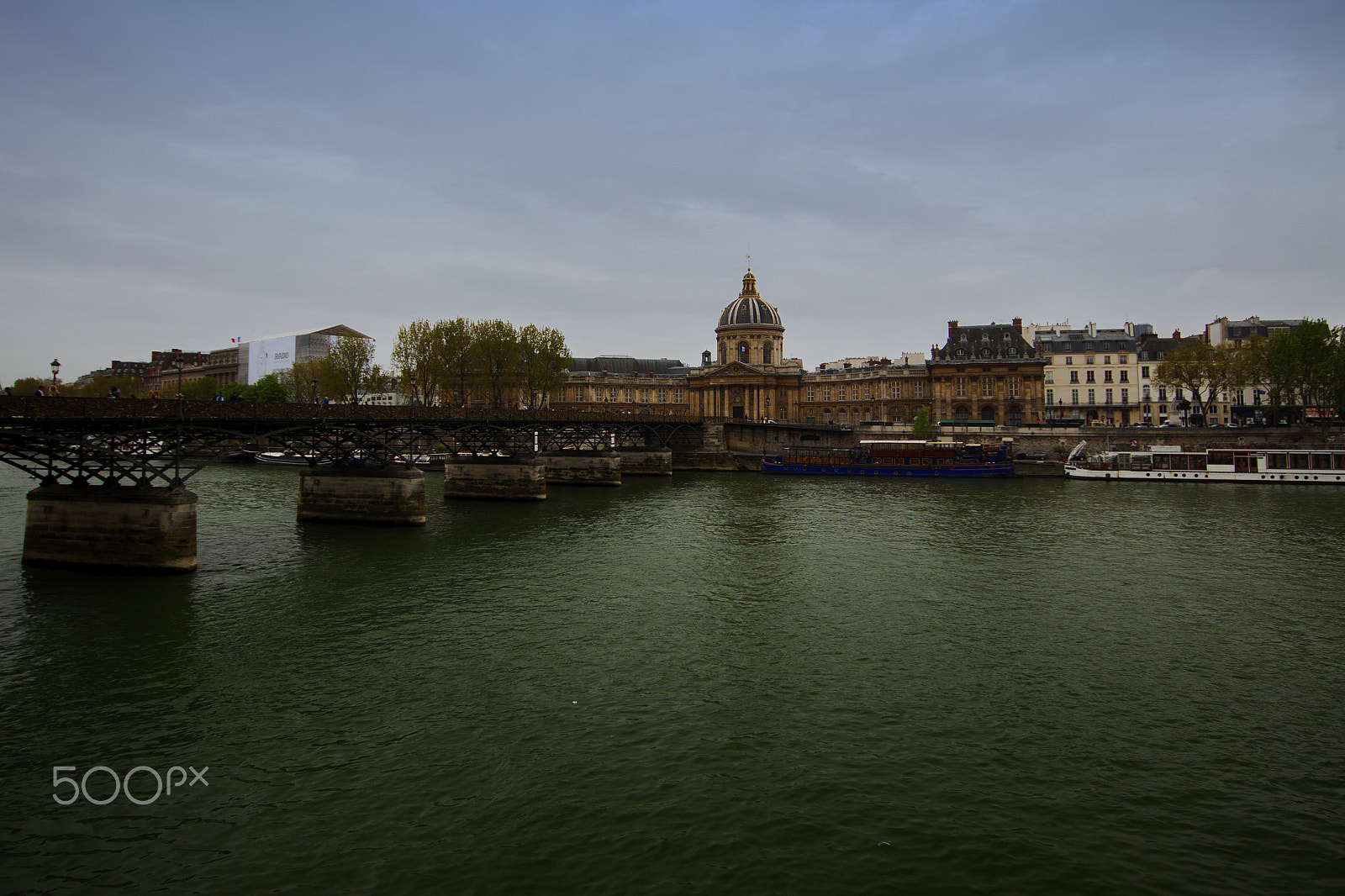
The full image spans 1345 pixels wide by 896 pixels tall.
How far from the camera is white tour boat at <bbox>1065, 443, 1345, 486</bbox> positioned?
213 ft

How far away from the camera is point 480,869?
10.3 meters

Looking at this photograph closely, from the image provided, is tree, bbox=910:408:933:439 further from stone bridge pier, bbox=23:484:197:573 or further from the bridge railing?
stone bridge pier, bbox=23:484:197:573

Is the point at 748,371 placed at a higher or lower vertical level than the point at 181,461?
higher

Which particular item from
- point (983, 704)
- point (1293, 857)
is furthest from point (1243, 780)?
point (983, 704)

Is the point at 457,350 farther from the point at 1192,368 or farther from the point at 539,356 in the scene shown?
the point at 1192,368

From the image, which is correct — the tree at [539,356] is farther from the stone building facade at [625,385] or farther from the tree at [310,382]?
the stone building facade at [625,385]

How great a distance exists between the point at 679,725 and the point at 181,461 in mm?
32742

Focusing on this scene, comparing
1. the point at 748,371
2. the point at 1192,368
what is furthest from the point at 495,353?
the point at 1192,368

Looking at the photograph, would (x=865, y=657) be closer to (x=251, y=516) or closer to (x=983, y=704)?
(x=983, y=704)

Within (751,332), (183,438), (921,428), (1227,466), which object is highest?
(751,332)

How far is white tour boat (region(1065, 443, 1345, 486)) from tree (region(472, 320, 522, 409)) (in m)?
56.8

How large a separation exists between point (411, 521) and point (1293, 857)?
36.2 metres

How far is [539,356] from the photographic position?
78312 millimetres

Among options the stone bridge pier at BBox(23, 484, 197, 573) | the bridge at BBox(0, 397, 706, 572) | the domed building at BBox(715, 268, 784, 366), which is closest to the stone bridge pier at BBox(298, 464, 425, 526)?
the bridge at BBox(0, 397, 706, 572)
